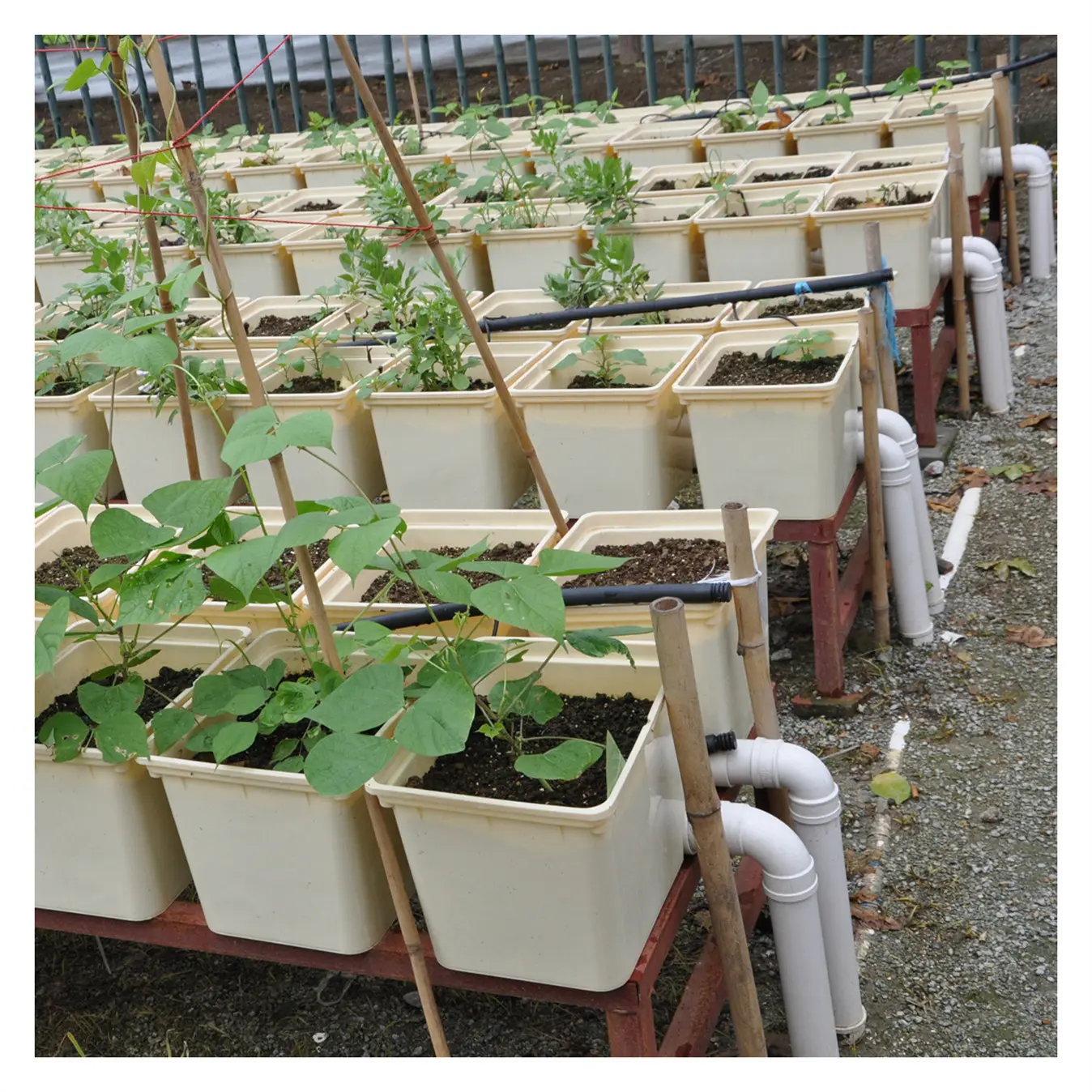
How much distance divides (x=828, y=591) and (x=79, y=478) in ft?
4.94

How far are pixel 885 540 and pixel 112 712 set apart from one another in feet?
5.94

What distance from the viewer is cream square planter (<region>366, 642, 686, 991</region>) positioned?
1.27 meters

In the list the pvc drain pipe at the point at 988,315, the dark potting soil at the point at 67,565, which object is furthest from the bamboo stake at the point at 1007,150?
the dark potting soil at the point at 67,565

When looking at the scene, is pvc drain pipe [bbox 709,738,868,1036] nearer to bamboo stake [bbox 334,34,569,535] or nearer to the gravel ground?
the gravel ground

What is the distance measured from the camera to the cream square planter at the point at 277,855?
1.42 metres

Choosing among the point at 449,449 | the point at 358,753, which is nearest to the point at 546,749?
the point at 358,753

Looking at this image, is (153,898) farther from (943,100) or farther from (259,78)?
(259,78)

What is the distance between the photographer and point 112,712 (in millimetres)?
1467

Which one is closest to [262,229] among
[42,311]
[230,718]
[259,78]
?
[42,311]

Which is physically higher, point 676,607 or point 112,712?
point 676,607

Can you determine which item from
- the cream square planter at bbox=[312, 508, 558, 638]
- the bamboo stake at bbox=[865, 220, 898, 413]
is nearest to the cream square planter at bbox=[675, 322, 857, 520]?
the bamboo stake at bbox=[865, 220, 898, 413]

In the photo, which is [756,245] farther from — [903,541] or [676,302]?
[903,541]

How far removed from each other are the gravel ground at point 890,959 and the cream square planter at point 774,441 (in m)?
0.46

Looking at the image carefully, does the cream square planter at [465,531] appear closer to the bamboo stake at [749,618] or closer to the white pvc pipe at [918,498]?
the bamboo stake at [749,618]
